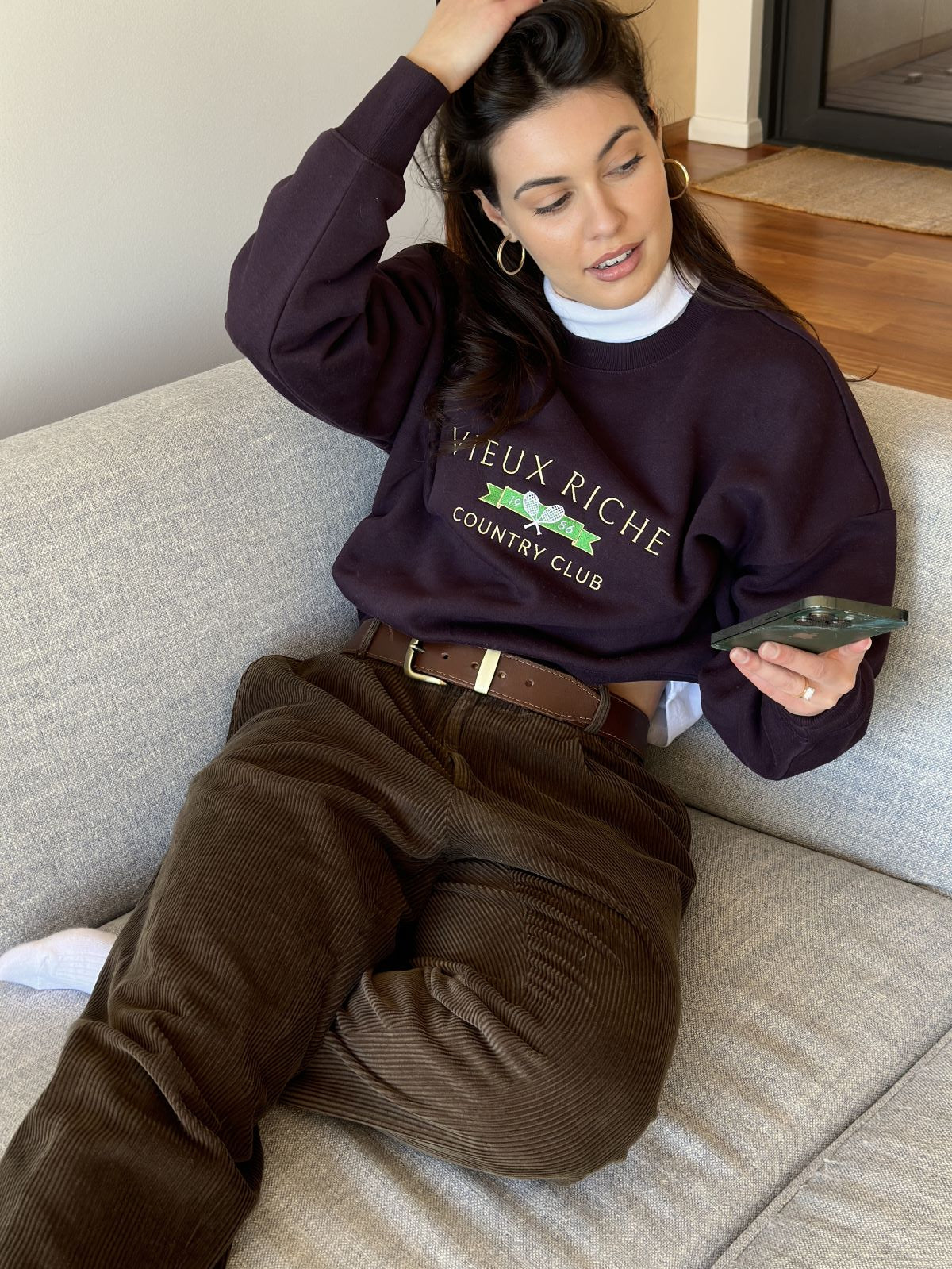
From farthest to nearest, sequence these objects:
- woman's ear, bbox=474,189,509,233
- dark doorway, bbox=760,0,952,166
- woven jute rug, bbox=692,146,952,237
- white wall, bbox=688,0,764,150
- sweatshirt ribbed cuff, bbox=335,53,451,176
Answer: white wall, bbox=688,0,764,150 → dark doorway, bbox=760,0,952,166 → woven jute rug, bbox=692,146,952,237 → woman's ear, bbox=474,189,509,233 → sweatshirt ribbed cuff, bbox=335,53,451,176

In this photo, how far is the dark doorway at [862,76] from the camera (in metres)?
4.03

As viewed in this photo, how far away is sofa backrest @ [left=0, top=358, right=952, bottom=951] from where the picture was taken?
4.09 feet

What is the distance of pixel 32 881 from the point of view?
1.25m

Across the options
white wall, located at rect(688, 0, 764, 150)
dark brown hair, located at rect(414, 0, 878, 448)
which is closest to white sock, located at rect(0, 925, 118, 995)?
dark brown hair, located at rect(414, 0, 878, 448)

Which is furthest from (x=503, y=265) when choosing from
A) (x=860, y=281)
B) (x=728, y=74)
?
(x=728, y=74)

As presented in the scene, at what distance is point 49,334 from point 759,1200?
4.07ft

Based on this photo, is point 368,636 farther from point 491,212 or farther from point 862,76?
point 862,76

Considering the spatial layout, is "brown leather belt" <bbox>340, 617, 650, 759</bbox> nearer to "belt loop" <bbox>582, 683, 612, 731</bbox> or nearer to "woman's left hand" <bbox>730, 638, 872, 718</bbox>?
"belt loop" <bbox>582, 683, 612, 731</bbox>

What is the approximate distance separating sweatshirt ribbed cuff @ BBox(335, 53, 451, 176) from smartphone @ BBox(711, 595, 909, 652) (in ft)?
1.77

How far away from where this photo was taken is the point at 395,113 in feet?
4.01

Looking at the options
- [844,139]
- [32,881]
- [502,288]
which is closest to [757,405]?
[502,288]

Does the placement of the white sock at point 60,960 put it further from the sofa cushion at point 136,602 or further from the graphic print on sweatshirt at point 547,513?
the graphic print on sweatshirt at point 547,513

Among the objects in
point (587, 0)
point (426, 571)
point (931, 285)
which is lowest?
point (931, 285)

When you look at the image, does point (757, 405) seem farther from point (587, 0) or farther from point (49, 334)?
point (49, 334)
